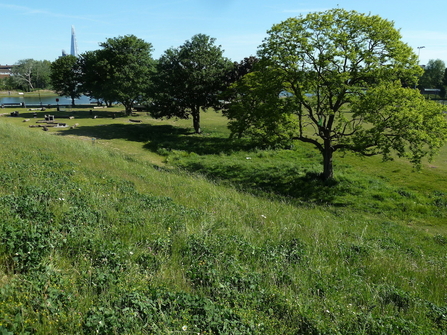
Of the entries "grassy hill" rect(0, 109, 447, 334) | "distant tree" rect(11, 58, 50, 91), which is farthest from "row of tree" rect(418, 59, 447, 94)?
"distant tree" rect(11, 58, 50, 91)

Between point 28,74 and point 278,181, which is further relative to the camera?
point 28,74

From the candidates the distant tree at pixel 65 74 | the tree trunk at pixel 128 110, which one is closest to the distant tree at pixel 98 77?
the tree trunk at pixel 128 110

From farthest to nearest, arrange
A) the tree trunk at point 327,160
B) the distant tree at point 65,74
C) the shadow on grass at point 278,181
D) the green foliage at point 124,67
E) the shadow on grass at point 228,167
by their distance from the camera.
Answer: the distant tree at point 65,74, the green foliage at point 124,67, the tree trunk at point 327,160, the shadow on grass at point 228,167, the shadow on grass at point 278,181

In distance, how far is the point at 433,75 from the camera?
96375 mm

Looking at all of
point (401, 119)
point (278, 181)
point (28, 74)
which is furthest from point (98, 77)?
point (28, 74)

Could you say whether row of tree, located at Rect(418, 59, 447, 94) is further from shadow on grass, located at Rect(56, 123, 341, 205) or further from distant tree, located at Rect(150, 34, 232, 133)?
shadow on grass, located at Rect(56, 123, 341, 205)

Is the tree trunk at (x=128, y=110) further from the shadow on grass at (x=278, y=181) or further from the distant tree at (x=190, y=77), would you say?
the shadow on grass at (x=278, y=181)

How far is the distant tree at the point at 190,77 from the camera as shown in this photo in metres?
32.2

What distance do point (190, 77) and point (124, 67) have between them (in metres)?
17.3

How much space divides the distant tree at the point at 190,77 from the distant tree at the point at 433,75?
8607 centimetres

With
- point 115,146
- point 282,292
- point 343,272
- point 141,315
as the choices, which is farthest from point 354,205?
point 115,146

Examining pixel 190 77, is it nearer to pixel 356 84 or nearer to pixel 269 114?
pixel 269 114

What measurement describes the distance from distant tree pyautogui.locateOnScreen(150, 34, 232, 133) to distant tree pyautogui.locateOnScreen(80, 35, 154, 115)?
38.0 ft

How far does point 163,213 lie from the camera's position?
8281 mm
